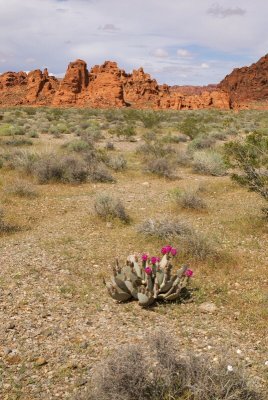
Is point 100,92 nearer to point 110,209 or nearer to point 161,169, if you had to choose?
point 161,169

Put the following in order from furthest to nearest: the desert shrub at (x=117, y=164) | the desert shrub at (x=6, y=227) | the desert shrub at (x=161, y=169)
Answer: the desert shrub at (x=117, y=164)
the desert shrub at (x=161, y=169)
the desert shrub at (x=6, y=227)

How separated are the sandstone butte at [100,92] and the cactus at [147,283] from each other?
62.7 metres

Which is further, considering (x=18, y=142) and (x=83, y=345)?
(x=18, y=142)

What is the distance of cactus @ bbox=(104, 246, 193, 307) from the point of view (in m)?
5.57

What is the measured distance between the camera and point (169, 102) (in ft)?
230

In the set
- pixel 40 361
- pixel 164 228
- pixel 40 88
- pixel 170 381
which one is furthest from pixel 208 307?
pixel 40 88

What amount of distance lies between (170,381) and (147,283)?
2205 mm

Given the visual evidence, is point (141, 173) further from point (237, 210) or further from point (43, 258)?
point (43, 258)

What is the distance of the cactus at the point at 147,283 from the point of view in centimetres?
557

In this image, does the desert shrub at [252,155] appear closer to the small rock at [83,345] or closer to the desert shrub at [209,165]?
the desert shrub at [209,165]

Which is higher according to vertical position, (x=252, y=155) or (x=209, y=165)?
(x=252, y=155)

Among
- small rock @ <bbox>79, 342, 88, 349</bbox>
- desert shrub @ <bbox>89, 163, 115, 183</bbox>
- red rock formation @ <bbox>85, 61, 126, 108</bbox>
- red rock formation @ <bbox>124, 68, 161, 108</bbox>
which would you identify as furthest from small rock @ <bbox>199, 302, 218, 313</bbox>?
red rock formation @ <bbox>124, 68, 161, 108</bbox>

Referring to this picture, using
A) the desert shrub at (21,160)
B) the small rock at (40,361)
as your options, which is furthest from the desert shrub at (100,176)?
the small rock at (40,361)

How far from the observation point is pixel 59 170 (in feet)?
41.6
